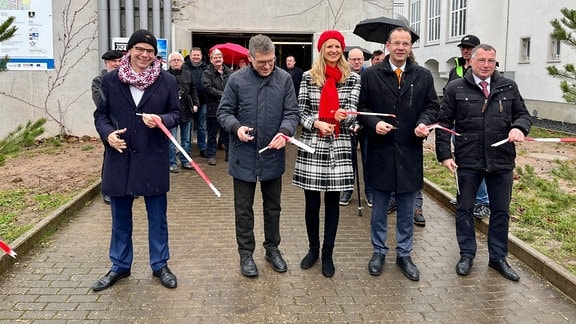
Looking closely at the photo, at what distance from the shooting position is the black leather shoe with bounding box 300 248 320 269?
497cm

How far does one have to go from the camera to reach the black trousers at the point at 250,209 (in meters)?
4.79

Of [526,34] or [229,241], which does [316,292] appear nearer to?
[229,241]

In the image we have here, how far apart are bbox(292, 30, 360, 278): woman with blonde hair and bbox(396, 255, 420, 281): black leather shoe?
67 cm

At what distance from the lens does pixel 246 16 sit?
502 inches

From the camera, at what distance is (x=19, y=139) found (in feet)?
13.5

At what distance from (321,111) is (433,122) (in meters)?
1.03

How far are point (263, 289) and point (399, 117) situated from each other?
6.24ft

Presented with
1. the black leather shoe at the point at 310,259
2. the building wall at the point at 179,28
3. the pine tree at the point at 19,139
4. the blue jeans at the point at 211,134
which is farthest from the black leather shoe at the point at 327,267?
the building wall at the point at 179,28

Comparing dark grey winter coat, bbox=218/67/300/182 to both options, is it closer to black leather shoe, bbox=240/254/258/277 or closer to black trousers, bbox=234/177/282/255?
black trousers, bbox=234/177/282/255

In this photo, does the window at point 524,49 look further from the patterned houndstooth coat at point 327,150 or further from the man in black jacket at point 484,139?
the patterned houndstooth coat at point 327,150

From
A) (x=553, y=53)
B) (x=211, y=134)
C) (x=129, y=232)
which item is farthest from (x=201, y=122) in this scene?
(x=553, y=53)

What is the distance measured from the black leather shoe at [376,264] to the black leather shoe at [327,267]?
1.13 feet

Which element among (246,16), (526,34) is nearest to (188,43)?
(246,16)

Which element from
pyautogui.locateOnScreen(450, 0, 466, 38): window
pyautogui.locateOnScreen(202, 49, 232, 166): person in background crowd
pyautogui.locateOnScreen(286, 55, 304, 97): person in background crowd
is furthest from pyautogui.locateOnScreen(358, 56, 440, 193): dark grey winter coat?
pyautogui.locateOnScreen(450, 0, 466, 38): window
